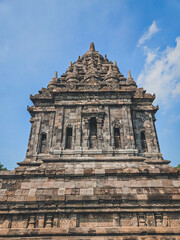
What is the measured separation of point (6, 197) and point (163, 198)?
23.3ft

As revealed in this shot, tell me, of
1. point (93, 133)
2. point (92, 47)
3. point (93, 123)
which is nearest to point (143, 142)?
→ point (93, 133)

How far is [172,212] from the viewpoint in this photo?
25.0ft

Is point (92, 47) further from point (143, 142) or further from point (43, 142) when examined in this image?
point (143, 142)

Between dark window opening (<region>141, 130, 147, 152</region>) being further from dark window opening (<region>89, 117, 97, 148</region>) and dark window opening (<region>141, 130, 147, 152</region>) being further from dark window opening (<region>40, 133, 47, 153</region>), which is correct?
dark window opening (<region>40, 133, 47, 153</region>)

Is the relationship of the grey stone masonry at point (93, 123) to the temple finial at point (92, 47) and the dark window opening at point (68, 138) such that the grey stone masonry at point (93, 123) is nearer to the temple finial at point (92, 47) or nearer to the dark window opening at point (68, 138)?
the dark window opening at point (68, 138)

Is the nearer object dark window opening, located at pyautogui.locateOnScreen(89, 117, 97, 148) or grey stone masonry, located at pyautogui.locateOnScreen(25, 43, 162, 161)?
grey stone masonry, located at pyautogui.locateOnScreen(25, 43, 162, 161)

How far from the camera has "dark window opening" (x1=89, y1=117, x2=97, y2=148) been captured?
1526 cm

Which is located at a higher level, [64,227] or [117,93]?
[117,93]

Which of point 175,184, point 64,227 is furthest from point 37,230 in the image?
point 175,184

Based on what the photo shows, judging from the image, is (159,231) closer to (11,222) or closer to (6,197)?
(11,222)

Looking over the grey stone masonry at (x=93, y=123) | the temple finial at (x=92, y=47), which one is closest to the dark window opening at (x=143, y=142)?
the grey stone masonry at (x=93, y=123)

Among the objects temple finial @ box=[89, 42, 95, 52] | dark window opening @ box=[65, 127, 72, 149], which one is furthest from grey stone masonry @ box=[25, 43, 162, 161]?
temple finial @ box=[89, 42, 95, 52]

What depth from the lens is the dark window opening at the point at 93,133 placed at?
1526 centimetres

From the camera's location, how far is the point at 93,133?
52.3 feet
